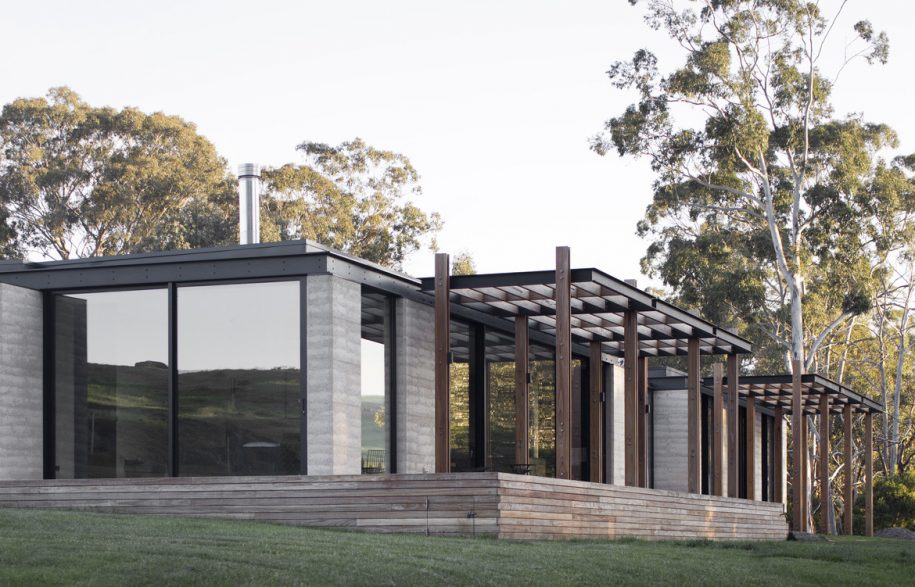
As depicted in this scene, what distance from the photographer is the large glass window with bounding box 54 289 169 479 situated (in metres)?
15.9

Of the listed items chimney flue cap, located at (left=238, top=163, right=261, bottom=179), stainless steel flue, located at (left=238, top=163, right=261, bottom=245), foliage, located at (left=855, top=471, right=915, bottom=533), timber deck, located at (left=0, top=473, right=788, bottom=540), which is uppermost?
chimney flue cap, located at (left=238, top=163, right=261, bottom=179)

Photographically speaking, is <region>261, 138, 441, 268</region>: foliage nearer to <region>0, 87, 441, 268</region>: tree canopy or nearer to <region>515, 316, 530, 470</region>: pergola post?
<region>0, 87, 441, 268</region>: tree canopy

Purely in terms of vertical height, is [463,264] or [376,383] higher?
[463,264]

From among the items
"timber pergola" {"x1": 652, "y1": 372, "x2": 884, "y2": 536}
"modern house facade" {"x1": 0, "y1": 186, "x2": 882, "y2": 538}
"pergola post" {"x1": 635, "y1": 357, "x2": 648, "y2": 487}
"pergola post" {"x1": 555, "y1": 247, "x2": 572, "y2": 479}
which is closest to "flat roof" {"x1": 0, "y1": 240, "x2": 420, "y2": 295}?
"modern house facade" {"x1": 0, "y1": 186, "x2": 882, "y2": 538}

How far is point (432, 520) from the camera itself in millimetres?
12883

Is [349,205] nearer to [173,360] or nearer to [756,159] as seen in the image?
[756,159]

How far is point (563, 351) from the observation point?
52.6 feet

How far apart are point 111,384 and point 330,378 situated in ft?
10.3

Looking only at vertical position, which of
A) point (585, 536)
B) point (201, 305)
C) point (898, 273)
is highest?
point (898, 273)

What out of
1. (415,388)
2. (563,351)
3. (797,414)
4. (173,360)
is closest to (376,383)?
(415,388)

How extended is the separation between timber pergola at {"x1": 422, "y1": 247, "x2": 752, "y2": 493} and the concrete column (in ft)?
4.46

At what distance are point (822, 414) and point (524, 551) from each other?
1948cm

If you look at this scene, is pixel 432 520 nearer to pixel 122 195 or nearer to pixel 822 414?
pixel 822 414

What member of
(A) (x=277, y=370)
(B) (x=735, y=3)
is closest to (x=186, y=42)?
(B) (x=735, y=3)
